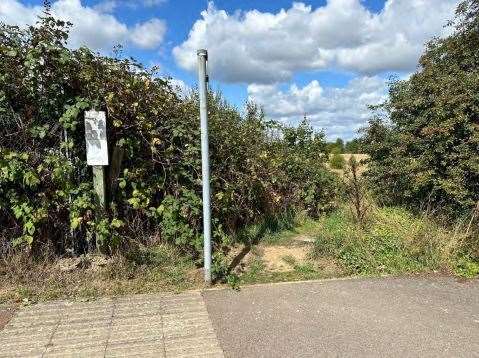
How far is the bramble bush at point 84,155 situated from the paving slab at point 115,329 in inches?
35.4

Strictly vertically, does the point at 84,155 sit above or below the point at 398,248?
A: above

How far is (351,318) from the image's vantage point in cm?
389

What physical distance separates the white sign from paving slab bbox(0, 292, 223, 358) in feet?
4.89

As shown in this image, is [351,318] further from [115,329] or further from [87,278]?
[87,278]

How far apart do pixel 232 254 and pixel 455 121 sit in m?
3.75

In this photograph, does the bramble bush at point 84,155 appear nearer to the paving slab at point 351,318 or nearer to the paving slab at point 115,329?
the paving slab at point 115,329

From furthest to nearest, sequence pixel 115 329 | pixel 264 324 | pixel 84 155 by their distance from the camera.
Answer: pixel 84 155 < pixel 264 324 < pixel 115 329

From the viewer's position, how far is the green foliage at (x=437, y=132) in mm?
6273

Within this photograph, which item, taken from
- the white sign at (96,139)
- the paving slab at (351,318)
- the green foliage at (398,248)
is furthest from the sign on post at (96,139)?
the green foliage at (398,248)

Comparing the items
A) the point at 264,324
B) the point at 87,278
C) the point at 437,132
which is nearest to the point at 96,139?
the point at 87,278

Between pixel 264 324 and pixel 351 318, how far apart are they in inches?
31.5

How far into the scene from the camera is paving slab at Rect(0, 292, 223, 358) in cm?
330

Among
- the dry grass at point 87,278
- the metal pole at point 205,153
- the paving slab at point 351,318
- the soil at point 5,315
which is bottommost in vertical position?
the paving slab at point 351,318

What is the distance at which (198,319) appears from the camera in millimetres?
3855
